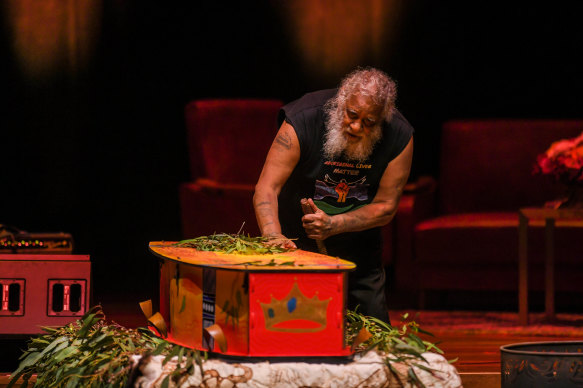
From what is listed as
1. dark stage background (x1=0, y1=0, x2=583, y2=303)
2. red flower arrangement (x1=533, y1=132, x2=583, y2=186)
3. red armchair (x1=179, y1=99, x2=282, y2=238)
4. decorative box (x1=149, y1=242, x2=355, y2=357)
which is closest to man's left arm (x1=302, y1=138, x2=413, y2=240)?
decorative box (x1=149, y1=242, x2=355, y2=357)

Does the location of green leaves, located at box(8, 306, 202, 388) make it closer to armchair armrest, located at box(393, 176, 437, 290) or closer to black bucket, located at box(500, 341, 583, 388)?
black bucket, located at box(500, 341, 583, 388)

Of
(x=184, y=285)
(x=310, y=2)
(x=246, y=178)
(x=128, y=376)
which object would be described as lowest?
(x=128, y=376)

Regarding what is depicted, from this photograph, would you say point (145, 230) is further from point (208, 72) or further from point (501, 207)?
point (501, 207)

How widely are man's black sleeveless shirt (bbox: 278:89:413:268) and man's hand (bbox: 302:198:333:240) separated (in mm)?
239

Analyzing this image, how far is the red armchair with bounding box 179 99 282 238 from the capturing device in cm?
610

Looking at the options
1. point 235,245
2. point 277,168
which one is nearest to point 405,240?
point 277,168

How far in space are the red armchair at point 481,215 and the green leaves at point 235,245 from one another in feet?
9.40

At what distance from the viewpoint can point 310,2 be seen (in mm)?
6938

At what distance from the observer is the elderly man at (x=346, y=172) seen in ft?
11.4

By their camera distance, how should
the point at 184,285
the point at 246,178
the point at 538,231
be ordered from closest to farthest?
the point at 184,285 < the point at 538,231 < the point at 246,178

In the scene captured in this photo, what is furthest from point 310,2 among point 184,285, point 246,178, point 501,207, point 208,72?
point 184,285

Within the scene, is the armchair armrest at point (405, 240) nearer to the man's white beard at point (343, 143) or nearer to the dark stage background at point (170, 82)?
the dark stage background at point (170, 82)

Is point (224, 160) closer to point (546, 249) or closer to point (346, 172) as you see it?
point (546, 249)

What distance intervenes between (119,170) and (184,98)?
67 centimetres
